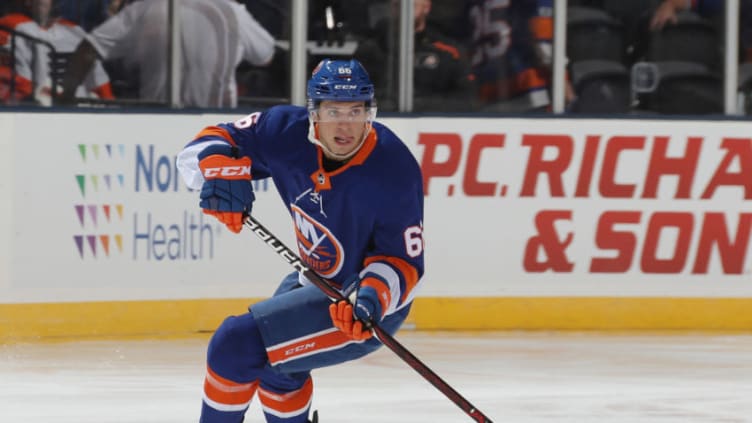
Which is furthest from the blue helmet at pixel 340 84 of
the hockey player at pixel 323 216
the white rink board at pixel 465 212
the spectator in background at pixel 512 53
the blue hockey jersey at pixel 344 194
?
the spectator in background at pixel 512 53

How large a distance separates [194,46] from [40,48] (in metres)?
0.67

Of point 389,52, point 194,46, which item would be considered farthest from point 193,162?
point 389,52

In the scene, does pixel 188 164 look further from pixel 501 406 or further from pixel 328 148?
pixel 501 406

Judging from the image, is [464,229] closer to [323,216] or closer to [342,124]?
[323,216]

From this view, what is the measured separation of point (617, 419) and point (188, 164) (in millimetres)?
2011

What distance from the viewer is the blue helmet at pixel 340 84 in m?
3.79

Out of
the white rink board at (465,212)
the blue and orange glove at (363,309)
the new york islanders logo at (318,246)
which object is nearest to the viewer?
the blue and orange glove at (363,309)

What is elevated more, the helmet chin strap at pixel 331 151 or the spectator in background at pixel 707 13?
the spectator in background at pixel 707 13

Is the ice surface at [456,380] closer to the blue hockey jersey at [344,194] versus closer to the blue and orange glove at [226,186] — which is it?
the blue hockey jersey at [344,194]

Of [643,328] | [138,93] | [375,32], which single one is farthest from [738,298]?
[138,93]

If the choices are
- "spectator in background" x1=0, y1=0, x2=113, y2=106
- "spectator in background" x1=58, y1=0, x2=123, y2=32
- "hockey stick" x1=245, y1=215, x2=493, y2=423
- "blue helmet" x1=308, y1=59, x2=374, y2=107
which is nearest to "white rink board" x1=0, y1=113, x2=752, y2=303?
"spectator in background" x1=0, y1=0, x2=113, y2=106

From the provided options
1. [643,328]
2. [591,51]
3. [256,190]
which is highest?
[591,51]

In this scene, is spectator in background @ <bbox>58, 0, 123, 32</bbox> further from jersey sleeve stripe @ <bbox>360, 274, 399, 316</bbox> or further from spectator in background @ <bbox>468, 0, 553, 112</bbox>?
jersey sleeve stripe @ <bbox>360, 274, 399, 316</bbox>

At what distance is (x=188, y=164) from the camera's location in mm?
3959
